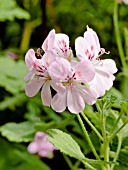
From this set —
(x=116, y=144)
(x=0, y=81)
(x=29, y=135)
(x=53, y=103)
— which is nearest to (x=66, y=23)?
(x=0, y=81)

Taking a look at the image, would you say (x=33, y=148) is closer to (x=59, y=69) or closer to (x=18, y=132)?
(x=18, y=132)

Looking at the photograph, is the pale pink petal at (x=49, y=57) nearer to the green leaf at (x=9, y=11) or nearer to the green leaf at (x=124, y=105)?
the green leaf at (x=124, y=105)

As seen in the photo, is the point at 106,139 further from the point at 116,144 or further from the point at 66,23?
the point at 66,23

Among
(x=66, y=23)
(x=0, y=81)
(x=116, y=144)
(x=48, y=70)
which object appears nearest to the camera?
(x=48, y=70)

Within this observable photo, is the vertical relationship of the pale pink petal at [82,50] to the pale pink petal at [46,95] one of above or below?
above

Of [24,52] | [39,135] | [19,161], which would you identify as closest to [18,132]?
[39,135]

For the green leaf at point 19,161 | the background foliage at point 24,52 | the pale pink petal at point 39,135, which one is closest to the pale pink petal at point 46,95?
the background foliage at point 24,52

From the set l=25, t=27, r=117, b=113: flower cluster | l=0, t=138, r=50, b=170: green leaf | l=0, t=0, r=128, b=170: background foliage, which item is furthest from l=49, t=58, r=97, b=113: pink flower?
l=0, t=138, r=50, b=170: green leaf
